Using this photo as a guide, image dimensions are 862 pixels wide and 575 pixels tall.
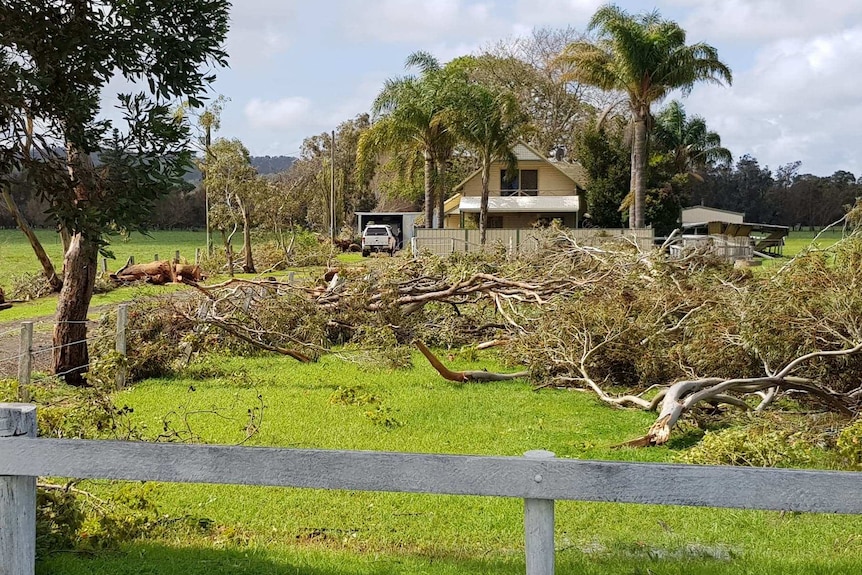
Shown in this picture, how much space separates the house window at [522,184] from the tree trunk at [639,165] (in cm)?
1205

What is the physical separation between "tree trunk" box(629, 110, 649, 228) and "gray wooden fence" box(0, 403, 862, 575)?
105ft

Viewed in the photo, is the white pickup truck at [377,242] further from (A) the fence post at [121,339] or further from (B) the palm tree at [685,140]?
(A) the fence post at [121,339]

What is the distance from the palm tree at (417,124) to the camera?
37469 mm

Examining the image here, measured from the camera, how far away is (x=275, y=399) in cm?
1088

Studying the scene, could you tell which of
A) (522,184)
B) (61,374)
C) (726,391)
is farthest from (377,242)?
(726,391)

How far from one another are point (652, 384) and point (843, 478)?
7850 mm

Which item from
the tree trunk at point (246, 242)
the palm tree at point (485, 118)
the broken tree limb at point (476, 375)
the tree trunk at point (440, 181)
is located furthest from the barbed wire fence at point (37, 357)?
the tree trunk at point (440, 181)

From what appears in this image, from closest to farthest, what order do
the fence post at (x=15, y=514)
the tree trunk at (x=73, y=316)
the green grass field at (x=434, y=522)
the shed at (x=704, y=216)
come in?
→ the fence post at (x=15, y=514) < the green grass field at (x=434, y=522) < the tree trunk at (x=73, y=316) < the shed at (x=704, y=216)

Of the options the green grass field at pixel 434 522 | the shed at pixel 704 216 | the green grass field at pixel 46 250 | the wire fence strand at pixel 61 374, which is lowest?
the green grass field at pixel 434 522

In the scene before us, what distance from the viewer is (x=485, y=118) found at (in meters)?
36.0

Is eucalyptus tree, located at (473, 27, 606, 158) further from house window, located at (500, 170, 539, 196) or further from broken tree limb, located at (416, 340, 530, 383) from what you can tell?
broken tree limb, located at (416, 340, 530, 383)

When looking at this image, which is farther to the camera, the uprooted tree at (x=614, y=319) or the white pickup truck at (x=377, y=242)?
the white pickup truck at (x=377, y=242)

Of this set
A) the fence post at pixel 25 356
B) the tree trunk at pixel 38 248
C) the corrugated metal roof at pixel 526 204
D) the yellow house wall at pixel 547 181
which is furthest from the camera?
the yellow house wall at pixel 547 181

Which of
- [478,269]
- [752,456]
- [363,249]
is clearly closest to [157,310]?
[478,269]
